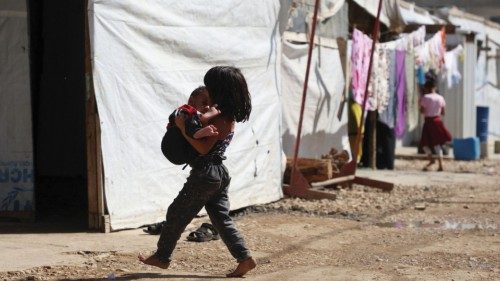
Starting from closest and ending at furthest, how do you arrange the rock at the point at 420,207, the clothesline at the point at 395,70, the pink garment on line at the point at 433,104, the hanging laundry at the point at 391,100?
the rock at the point at 420,207
the clothesline at the point at 395,70
the hanging laundry at the point at 391,100
the pink garment on line at the point at 433,104

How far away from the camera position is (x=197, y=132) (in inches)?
247

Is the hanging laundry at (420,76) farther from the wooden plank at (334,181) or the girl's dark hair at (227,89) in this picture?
the girl's dark hair at (227,89)

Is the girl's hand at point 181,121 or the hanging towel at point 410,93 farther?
the hanging towel at point 410,93

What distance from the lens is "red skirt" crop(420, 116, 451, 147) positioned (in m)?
17.2

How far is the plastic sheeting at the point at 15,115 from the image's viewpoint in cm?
867

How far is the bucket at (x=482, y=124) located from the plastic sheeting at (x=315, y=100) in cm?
754

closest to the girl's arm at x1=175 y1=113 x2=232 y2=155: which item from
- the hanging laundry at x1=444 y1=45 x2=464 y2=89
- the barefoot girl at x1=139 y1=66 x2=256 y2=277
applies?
the barefoot girl at x1=139 y1=66 x2=256 y2=277

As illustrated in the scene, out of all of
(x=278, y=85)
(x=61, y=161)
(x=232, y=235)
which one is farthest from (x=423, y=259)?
(x=61, y=161)

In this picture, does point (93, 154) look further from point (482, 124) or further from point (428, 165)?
point (482, 124)

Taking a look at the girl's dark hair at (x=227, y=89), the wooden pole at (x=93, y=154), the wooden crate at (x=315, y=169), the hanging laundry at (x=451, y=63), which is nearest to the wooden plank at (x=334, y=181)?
the wooden crate at (x=315, y=169)

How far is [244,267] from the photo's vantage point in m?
6.60

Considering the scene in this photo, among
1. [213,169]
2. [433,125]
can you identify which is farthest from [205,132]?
[433,125]

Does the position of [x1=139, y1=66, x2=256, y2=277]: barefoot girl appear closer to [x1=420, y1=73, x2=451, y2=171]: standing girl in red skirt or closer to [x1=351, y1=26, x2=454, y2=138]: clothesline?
[x1=351, y1=26, x2=454, y2=138]: clothesline

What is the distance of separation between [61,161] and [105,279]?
236 inches
